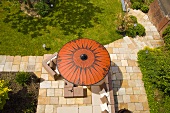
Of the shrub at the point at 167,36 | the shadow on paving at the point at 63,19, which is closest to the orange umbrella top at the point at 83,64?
the shadow on paving at the point at 63,19

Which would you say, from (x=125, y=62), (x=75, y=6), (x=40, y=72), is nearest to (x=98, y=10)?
(x=75, y=6)

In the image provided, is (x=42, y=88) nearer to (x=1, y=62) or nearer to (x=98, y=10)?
(x=1, y=62)

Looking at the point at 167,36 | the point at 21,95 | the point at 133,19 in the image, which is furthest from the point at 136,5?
the point at 21,95

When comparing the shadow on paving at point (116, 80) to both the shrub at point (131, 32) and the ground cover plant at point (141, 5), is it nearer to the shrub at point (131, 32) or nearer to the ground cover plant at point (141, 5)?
the shrub at point (131, 32)

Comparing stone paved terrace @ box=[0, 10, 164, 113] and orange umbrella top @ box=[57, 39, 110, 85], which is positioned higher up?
orange umbrella top @ box=[57, 39, 110, 85]

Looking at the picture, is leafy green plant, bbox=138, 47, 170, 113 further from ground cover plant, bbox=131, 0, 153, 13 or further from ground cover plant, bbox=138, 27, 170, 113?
ground cover plant, bbox=131, 0, 153, 13

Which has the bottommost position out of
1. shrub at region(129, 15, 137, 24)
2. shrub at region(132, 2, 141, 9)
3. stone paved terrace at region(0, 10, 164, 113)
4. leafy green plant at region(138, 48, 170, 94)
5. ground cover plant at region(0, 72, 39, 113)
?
ground cover plant at region(0, 72, 39, 113)

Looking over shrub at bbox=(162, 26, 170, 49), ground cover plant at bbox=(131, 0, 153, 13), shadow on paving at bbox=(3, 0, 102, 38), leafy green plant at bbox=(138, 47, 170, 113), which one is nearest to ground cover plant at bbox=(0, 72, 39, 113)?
shadow on paving at bbox=(3, 0, 102, 38)

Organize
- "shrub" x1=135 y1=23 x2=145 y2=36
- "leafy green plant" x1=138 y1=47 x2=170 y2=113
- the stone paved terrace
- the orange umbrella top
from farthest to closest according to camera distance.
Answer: "shrub" x1=135 y1=23 x2=145 y2=36
"leafy green plant" x1=138 y1=47 x2=170 y2=113
the stone paved terrace
the orange umbrella top
